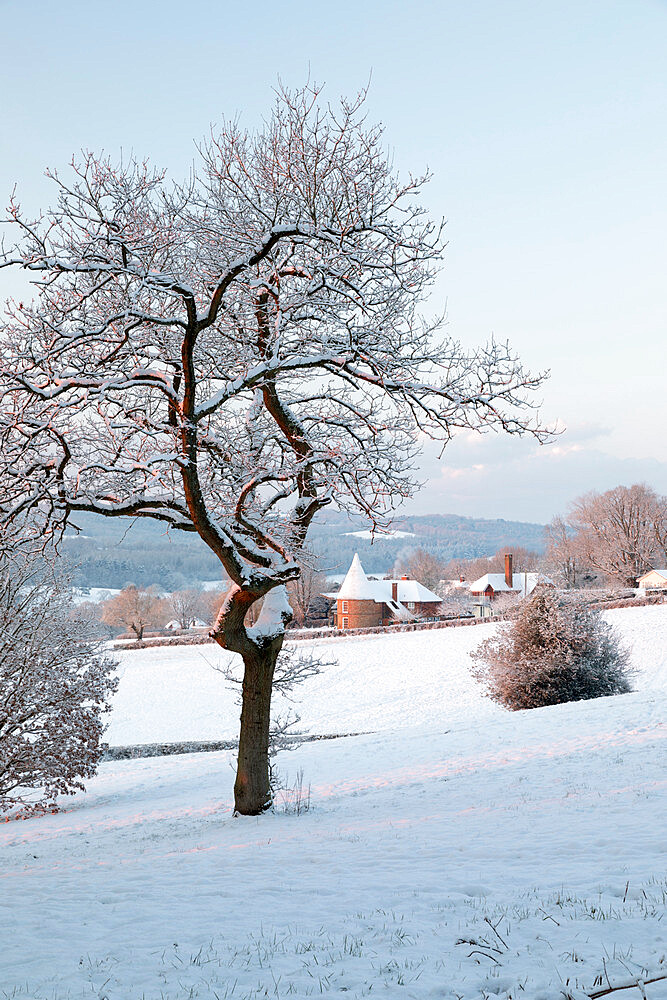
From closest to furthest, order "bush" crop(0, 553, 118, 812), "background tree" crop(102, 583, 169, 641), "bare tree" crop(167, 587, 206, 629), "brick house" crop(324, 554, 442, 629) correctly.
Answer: "bush" crop(0, 553, 118, 812)
"brick house" crop(324, 554, 442, 629)
"background tree" crop(102, 583, 169, 641)
"bare tree" crop(167, 587, 206, 629)

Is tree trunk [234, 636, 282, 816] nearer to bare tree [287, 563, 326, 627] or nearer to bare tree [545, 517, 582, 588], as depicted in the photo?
bare tree [287, 563, 326, 627]

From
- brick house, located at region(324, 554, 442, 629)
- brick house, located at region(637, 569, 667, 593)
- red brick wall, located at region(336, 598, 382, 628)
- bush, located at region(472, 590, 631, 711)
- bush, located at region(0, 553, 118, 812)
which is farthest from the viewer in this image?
brick house, located at region(324, 554, 442, 629)

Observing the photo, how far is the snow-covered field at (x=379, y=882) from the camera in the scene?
4234 millimetres

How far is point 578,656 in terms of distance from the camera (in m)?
21.0

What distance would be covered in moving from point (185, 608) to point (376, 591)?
29.5 m

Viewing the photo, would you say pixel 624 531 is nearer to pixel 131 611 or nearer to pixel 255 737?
pixel 131 611

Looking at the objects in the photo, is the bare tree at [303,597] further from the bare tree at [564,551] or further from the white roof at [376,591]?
the bare tree at [564,551]

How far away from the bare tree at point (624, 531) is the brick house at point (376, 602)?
53.2 feet

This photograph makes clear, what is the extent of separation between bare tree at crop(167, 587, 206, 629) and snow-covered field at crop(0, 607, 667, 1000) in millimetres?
70391

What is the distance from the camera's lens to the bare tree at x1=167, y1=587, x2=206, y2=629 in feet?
278

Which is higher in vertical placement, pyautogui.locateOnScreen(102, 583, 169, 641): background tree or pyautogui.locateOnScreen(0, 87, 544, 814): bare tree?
pyautogui.locateOnScreen(0, 87, 544, 814): bare tree

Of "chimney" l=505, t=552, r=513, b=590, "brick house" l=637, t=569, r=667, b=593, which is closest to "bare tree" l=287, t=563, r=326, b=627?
"chimney" l=505, t=552, r=513, b=590

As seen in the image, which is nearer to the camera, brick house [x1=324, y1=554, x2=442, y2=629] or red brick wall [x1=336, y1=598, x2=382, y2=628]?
red brick wall [x1=336, y1=598, x2=382, y2=628]

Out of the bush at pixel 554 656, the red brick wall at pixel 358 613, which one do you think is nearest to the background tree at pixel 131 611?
the red brick wall at pixel 358 613
